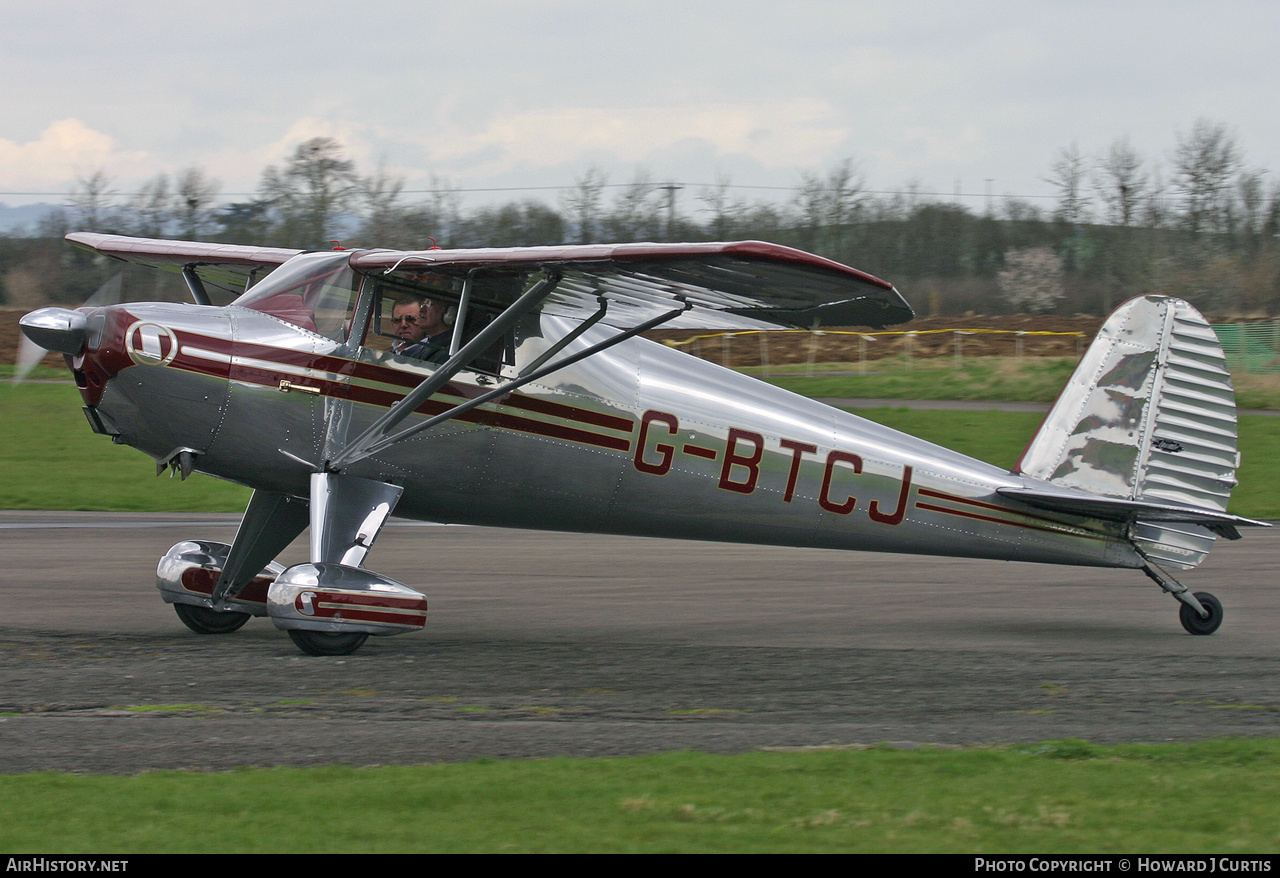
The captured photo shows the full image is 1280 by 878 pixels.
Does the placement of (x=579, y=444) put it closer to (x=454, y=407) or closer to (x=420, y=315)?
(x=454, y=407)

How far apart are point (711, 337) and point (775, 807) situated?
4252 centimetres

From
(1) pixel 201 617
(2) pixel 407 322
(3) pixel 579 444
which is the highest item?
(2) pixel 407 322

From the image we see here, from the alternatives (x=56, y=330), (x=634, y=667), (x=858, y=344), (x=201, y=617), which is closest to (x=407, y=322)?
(x=56, y=330)

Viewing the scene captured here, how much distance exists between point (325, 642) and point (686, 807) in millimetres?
4521

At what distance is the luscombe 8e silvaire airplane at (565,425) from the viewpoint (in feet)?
28.5

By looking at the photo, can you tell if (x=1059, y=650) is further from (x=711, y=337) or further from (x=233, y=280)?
(x=711, y=337)

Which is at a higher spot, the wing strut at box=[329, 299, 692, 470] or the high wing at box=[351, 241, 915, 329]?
the high wing at box=[351, 241, 915, 329]

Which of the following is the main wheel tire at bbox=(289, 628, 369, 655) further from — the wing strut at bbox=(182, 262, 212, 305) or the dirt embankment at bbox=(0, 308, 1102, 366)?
the dirt embankment at bbox=(0, 308, 1102, 366)

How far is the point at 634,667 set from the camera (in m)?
8.73

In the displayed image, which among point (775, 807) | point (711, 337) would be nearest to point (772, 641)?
point (775, 807)

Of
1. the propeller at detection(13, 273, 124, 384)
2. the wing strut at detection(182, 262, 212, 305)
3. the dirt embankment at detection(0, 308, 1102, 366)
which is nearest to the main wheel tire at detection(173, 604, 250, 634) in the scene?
the propeller at detection(13, 273, 124, 384)

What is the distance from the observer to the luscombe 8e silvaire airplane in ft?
28.5

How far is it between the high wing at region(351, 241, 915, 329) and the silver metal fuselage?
63 cm
